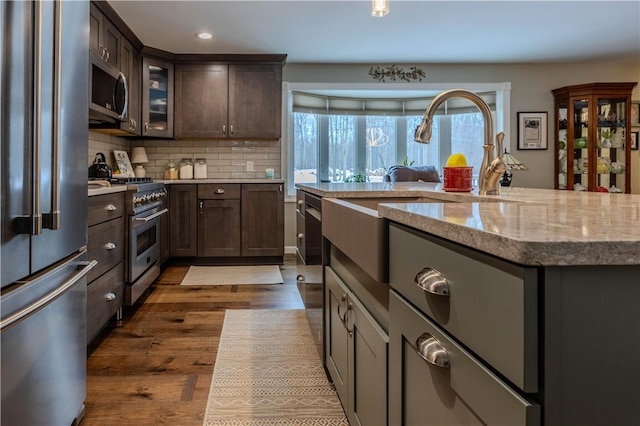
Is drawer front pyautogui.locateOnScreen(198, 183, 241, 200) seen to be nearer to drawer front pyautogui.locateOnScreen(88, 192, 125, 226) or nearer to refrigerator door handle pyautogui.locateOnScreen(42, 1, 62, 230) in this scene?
drawer front pyautogui.locateOnScreen(88, 192, 125, 226)

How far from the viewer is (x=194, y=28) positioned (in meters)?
3.96

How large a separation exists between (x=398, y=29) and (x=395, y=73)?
1.26 metres

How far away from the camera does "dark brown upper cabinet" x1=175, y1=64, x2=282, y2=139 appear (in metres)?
4.74

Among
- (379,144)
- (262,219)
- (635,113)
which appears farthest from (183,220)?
(635,113)

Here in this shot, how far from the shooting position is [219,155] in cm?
515

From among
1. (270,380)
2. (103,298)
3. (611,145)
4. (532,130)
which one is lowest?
(270,380)

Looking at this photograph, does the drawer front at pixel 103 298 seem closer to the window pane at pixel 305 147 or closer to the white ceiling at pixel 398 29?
the white ceiling at pixel 398 29

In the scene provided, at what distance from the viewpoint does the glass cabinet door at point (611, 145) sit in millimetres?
5152

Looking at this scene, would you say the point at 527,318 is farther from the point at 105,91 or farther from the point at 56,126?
the point at 105,91

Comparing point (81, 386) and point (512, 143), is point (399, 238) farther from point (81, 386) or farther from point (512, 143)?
A: point (512, 143)

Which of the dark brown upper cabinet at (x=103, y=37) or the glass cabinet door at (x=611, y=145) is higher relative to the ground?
the dark brown upper cabinet at (x=103, y=37)

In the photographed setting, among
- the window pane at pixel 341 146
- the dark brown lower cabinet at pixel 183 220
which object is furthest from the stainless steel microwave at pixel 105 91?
the window pane at pixel 341 146

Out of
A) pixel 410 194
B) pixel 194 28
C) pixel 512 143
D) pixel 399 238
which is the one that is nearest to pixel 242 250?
pixel 194 28

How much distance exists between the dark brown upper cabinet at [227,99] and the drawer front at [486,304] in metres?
4.19
